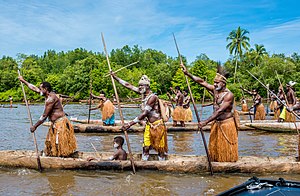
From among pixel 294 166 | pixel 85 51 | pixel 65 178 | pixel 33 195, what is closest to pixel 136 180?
pixel 65 178

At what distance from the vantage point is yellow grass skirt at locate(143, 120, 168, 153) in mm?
6848

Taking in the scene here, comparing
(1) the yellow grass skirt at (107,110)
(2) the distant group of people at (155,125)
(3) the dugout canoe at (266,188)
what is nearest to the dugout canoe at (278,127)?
(1) the yellow grass skirt at (107,110)

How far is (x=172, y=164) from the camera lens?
6441 millimetres

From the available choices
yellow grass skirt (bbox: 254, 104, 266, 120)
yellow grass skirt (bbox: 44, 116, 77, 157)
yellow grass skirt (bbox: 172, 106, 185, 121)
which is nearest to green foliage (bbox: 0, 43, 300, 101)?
yellow grass skirt (bbox: 254, 104, 266, 120)

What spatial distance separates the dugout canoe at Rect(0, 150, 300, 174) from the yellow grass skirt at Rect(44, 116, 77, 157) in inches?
12.9

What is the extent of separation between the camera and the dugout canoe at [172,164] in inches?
242

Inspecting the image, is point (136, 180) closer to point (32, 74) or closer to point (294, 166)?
point (294, 166)

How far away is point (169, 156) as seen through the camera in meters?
7.17

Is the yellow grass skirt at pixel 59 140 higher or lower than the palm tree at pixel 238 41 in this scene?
lower

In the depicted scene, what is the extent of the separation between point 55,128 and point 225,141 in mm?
3414

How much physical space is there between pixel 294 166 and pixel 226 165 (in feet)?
3.84

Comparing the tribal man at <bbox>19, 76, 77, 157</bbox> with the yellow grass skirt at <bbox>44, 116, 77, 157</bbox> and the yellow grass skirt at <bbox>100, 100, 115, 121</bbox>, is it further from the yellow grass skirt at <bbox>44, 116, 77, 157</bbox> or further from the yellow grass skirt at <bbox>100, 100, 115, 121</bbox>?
the yellow grass skirt at <bbox>100, 100, 115, 121</bbox>

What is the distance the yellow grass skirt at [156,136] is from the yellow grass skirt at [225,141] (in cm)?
101

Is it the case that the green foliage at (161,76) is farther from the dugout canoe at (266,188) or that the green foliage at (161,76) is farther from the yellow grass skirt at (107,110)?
the dugout canoe at (266,188)
